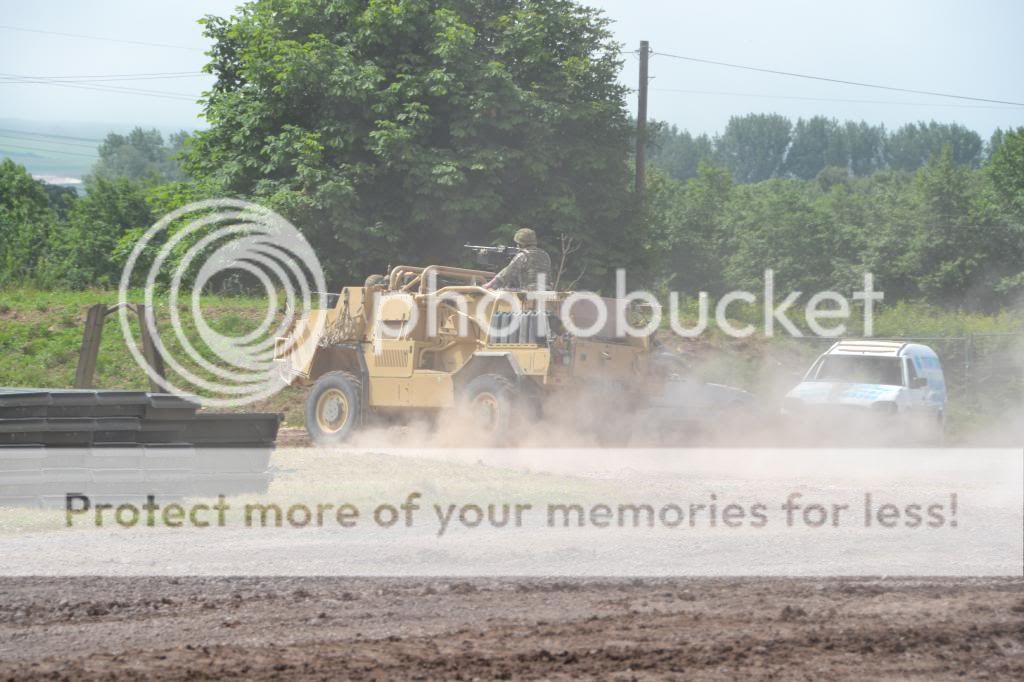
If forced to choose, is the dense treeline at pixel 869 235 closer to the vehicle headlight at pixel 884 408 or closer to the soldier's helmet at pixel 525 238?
the vehicle headlight at pixel 884 408

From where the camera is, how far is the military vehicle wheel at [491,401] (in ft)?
52.7

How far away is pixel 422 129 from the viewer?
29734 mm

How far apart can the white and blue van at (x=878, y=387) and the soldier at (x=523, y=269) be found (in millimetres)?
4797

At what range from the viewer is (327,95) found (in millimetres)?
29594

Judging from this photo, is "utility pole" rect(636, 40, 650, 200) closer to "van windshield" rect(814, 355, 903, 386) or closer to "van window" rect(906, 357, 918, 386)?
"van windshield" rect(814, 355, 903, 386)

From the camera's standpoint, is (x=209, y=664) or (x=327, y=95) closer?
(x=209, y=664)

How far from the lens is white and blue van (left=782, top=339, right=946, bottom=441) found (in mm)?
18969

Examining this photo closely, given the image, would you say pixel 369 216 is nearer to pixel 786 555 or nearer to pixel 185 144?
pixel 185 144

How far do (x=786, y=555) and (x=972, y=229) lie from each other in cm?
6176

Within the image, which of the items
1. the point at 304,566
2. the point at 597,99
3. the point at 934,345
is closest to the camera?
the point at 304,566

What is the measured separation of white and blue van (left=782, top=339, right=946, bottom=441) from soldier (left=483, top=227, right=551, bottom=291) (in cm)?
480

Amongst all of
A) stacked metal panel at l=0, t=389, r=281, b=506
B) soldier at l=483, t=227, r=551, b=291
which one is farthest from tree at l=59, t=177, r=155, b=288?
stacked metal panel at l=0, t=389, r=281, b=506

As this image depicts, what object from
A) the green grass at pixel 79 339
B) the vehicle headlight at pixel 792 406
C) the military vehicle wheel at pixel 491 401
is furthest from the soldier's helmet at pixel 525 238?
the green grass at pixel 79 339

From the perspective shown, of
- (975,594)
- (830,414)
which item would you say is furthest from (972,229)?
(975,594)
